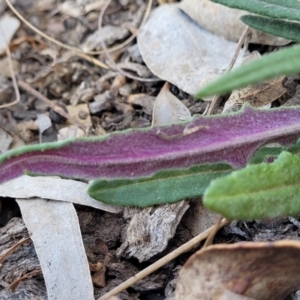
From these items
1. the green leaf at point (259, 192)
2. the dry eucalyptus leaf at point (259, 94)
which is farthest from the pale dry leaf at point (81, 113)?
the green leaf at point (259, 192)

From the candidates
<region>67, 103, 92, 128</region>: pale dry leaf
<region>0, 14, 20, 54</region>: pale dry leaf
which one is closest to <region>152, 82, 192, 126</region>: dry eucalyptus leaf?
<region>67, 103, 92, 128</region>: pale dry leaf

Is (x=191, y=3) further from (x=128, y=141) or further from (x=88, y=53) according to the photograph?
(x=128, y=141)

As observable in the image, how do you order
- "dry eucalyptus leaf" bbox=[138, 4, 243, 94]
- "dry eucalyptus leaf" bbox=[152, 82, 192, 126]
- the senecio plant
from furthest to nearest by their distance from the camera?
"dry eucalyptus leaf" bbox=[138, 4, 243, 94]
"dry eucalyptus leaf" bbox=[152, 82, 192, 126]
the senecio plant

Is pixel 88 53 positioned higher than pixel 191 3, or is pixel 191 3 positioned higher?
pixel 191 3

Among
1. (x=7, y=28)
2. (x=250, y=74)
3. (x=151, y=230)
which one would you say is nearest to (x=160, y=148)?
(x=151, y=230)

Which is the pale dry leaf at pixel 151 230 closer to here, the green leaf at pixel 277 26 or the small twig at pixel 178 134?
the small twig at pixel 178 134

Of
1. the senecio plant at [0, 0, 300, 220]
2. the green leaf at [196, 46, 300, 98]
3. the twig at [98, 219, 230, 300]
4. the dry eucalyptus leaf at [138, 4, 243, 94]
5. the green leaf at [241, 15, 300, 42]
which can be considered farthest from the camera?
the dry eucalyptus leaf at [138, 4, 243, 94]

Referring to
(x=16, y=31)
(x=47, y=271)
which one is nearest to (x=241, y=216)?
(x=47, y=271)

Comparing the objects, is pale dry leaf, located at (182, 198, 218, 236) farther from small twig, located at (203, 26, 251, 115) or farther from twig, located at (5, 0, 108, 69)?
twig, located at (5, 0, 108, 69)
